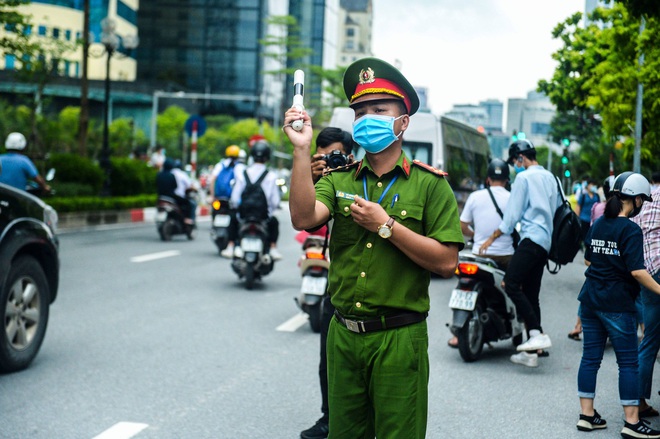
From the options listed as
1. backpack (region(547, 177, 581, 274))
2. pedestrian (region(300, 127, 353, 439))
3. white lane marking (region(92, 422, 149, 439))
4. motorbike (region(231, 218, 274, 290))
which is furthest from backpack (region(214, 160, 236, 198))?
white lane marking (region(92, 422, 149, 439))

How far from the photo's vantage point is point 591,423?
19.3 ft

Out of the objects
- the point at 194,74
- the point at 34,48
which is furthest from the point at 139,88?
the point at 34,48

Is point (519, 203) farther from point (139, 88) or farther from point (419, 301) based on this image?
point (139, 88)

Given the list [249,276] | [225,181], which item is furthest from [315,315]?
[225,181]

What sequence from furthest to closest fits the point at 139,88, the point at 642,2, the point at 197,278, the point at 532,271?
the point at 139,88 < the point at 197,278 < the point at 642,2 < the point at 532,271

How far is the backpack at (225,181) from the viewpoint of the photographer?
15320 millimetres

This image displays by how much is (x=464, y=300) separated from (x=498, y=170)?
1.42 metres

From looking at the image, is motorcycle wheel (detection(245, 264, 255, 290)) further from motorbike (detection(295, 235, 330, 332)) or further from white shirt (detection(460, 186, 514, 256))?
white shirt (detection(460, 186, 514, 256))

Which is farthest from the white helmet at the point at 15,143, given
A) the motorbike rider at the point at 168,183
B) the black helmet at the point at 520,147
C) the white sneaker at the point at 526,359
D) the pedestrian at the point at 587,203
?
the pedestrian at the point at 587,203

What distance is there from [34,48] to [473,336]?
1431 centimetres

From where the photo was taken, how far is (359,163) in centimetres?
362

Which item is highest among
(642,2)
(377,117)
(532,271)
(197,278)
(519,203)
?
(642,2)

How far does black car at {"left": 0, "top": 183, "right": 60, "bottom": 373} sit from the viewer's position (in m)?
6.84

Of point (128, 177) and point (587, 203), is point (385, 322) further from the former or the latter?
point (128, 177)
